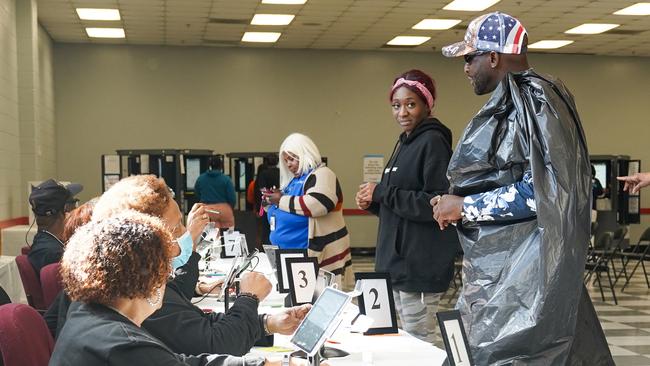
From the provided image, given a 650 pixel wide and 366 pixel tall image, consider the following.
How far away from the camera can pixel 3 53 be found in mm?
9750

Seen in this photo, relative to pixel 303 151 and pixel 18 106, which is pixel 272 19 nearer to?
pixel 18 106

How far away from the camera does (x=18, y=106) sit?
10953mm

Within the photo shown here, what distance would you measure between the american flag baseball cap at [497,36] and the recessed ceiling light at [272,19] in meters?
10.7

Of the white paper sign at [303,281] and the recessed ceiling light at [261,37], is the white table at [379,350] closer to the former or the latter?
the white paper sign at [303,281]

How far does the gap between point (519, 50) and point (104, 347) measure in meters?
1.46

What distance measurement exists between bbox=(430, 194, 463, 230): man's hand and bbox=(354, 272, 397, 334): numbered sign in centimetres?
53

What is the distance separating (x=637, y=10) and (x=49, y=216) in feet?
33.3

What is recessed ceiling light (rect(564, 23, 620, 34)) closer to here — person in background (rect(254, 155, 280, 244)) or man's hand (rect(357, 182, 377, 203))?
person in background (rect(254, 155, 280, 244))

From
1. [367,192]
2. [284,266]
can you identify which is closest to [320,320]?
[367,192]

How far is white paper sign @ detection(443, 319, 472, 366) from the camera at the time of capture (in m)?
1.82

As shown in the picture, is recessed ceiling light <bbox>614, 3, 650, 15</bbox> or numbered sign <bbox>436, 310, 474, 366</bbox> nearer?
numbered sign <bbox>436, 310, 474, 366</bbox>

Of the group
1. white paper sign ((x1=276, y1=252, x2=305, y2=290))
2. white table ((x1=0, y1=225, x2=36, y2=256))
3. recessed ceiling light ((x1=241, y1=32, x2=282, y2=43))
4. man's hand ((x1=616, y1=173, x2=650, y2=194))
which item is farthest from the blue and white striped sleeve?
recessed ceiling light ((x1=241, y1=32, x2=282, y2=43))

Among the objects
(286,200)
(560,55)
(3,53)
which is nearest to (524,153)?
(286,200)

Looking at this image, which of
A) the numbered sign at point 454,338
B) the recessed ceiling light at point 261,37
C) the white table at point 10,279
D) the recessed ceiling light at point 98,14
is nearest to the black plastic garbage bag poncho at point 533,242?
the numbered sign at point 454,338
